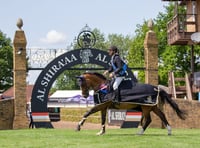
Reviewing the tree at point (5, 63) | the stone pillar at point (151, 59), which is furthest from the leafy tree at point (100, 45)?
the stone pillar at point (151, 59)

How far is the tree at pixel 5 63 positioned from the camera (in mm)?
70750

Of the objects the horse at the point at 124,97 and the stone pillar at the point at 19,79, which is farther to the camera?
the stone pillar at the point at 19,79

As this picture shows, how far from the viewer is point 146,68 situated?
89.0ft

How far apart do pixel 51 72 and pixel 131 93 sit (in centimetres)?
1046

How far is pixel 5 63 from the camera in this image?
69.9 metres

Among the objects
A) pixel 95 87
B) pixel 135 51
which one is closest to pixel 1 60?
pixel 135 51

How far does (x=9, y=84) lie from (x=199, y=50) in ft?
102

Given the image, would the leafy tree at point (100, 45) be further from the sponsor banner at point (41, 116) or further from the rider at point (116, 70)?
the rider at point (116, 70)

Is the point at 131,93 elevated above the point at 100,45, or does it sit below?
below

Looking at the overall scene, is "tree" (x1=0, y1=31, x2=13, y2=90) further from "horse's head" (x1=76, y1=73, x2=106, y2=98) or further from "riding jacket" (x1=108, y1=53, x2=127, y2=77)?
"riding jacket" (x1=108, y1=53, x2=127, y2=77)

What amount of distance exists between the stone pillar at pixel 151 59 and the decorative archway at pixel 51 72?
105cm

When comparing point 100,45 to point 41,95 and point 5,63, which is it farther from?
point 41,95

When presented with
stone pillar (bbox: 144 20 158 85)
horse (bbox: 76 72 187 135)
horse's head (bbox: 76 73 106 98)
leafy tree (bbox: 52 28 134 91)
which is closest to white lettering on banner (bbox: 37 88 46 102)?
stone pillar (bbox: 144 20 158 85)

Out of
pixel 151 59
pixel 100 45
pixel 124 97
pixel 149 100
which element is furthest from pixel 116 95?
pixel 100 45
